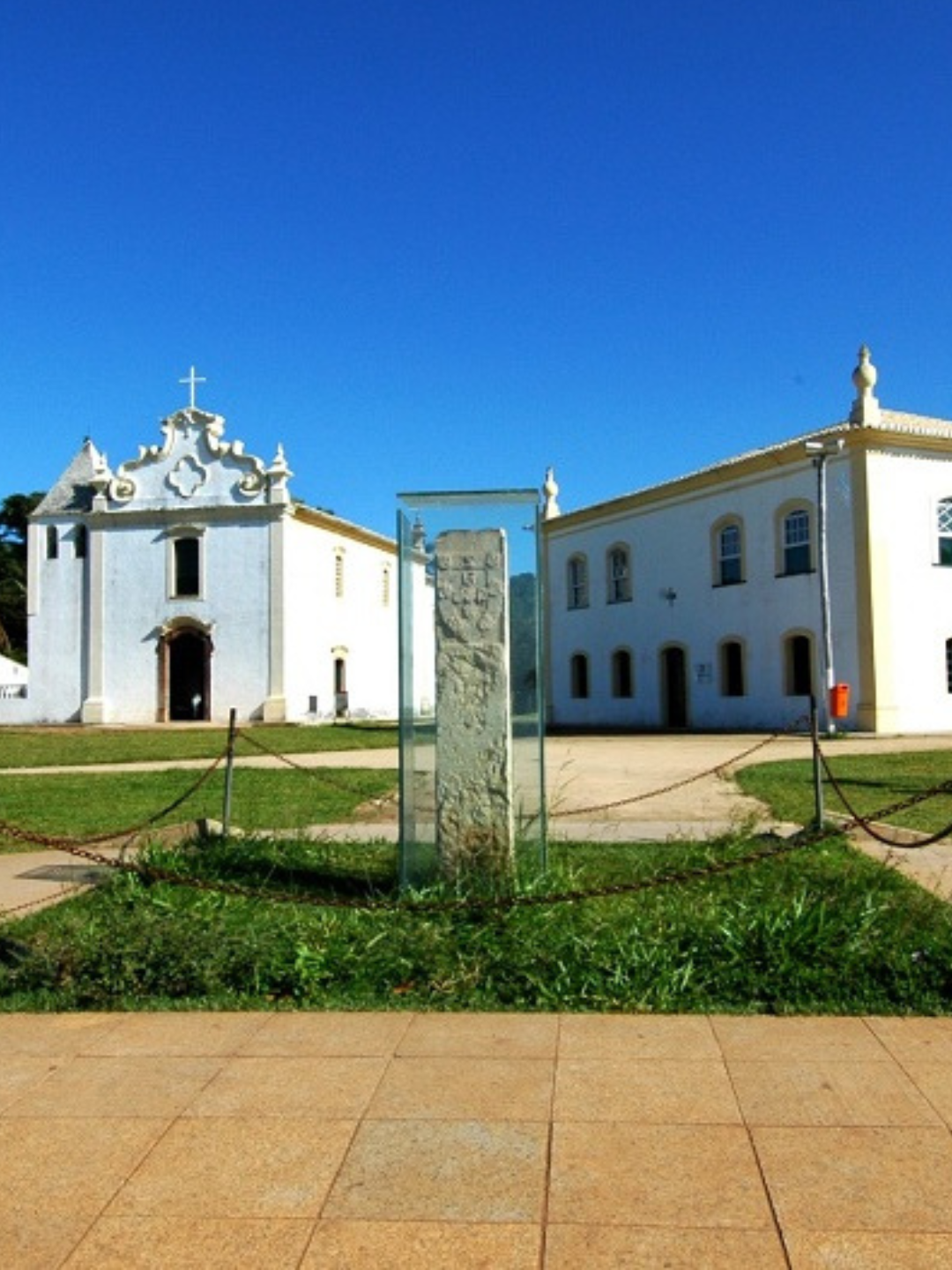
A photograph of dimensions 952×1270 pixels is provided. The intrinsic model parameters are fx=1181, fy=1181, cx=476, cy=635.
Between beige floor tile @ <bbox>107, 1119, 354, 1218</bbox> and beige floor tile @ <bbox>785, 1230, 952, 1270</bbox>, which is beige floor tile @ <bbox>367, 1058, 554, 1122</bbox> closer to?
beige floor tile @ <bbox>107, 1119, 354, 1218</bbox>

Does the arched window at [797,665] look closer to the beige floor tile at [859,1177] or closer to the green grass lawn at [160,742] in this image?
the green grass lawn at [160,742]

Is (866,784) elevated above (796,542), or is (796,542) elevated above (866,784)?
(796,542)

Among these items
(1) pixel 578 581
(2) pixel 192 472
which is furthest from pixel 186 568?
(1) pixel 578 581

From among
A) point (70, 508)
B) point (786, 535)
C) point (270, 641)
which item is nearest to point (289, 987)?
point (786, 535)

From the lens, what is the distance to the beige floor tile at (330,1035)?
4.50 metres

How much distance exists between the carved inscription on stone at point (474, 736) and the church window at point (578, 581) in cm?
3114

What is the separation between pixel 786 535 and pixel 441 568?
25.0 m

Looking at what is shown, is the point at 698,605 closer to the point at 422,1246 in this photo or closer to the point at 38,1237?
the point at 422,1246

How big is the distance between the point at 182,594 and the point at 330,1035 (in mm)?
36588

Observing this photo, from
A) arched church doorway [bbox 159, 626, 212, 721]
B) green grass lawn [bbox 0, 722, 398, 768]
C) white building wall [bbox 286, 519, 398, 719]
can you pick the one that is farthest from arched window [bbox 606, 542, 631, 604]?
arched church doorway [bbox 159, 626, 212, 721]

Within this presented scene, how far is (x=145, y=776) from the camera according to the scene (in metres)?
17.8

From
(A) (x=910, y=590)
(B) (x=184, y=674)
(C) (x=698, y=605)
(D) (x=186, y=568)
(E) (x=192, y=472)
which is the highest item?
(E) (x=192, y=472)

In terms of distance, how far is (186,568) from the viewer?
40.1m

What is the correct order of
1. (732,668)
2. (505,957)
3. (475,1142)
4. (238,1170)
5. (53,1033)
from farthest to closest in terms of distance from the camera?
(732,668) < (505,957) < (53,1033) < (475,1142) < (238,1170)
